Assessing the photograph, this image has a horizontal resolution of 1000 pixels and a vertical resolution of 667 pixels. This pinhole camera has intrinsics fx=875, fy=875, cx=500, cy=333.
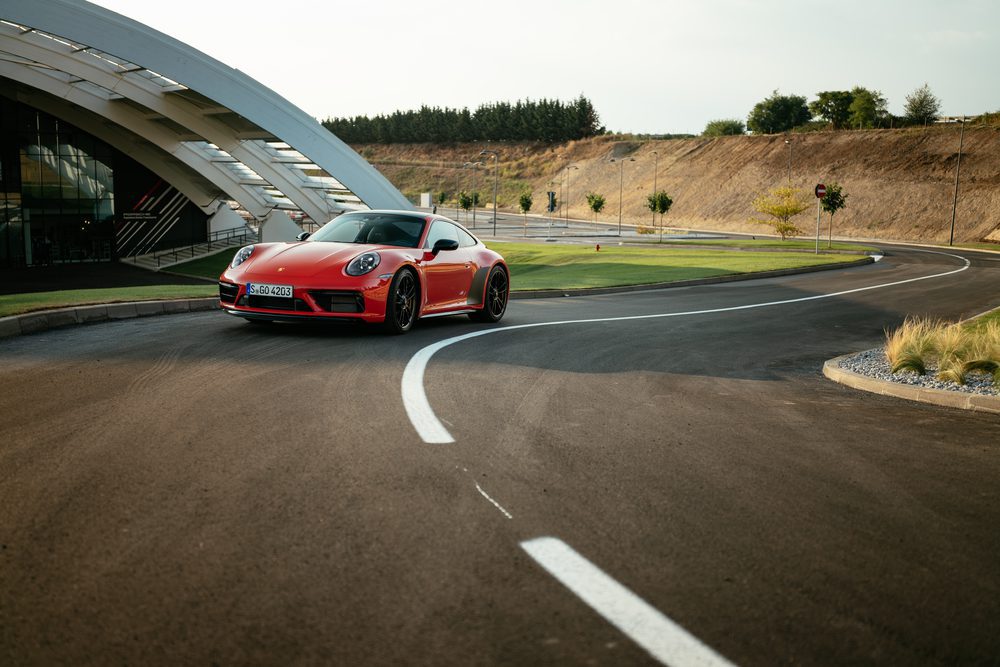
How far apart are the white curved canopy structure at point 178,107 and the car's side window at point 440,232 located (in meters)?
25.2

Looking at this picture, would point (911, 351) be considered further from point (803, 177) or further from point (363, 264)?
point (803, 177)

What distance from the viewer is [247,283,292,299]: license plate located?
9.90 meters

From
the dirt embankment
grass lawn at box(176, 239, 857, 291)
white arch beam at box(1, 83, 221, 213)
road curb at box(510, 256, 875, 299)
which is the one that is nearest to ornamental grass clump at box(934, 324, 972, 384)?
road curb at box(510, 256, 875, 299)

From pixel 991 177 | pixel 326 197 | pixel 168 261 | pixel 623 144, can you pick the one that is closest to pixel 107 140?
pixel 168 261

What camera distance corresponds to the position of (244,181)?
4616cm

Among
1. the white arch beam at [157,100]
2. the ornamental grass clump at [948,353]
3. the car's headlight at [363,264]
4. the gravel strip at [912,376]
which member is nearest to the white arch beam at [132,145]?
the white arch beam at [157,100]

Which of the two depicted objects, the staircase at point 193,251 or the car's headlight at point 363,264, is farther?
the staircase at point 193,251

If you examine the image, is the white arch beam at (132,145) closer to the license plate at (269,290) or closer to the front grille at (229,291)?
the front grille at (229,291)

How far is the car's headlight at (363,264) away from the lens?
399 inches

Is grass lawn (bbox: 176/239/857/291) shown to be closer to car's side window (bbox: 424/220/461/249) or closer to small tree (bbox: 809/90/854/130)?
car's side window (bbox: 424/220/461/249)

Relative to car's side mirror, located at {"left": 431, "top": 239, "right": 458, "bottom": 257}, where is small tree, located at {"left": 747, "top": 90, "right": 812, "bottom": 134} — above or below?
above

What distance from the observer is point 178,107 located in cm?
A: 3866

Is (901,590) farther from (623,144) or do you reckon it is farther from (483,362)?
(623,144)

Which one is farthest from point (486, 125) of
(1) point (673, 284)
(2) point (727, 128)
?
(1) point (673, 284)
